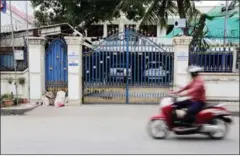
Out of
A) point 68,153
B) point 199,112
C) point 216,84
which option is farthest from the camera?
point 216,84

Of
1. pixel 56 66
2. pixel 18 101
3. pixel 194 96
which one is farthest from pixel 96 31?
pixel 194 96

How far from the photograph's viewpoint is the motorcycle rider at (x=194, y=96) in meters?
5.60

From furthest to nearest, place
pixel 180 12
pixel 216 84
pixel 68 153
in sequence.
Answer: pixel 180 12 < pixel 216 84 < pixel 68 153

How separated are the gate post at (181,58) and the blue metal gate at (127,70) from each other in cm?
42

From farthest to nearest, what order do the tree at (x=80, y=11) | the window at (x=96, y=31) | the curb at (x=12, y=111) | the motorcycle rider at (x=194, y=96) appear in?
1. the window at (x=96, y=31)
2. the tree at (x=80, y=11)
3. the curb at (x=12, y=111)
4. the motorcycle rider at (x=194, y=96)

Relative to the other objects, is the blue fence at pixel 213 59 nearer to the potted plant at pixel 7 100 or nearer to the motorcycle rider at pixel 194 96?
the motorcycle rider at pixel 194 96

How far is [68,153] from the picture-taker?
4.99 meters

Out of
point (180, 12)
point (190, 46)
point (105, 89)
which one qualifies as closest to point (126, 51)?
point (105, 89)

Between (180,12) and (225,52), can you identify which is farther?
(180,12)

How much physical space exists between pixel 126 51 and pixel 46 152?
5.50m

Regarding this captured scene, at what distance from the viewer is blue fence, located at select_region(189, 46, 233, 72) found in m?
9.59

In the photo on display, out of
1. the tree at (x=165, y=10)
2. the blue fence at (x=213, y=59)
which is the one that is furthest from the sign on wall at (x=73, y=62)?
the blue fence at (x=213, y=59)

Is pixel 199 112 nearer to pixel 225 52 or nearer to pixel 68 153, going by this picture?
pixel 68 153

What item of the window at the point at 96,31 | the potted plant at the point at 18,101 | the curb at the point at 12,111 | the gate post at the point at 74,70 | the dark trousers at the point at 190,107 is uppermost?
the window at the point at 96,31
